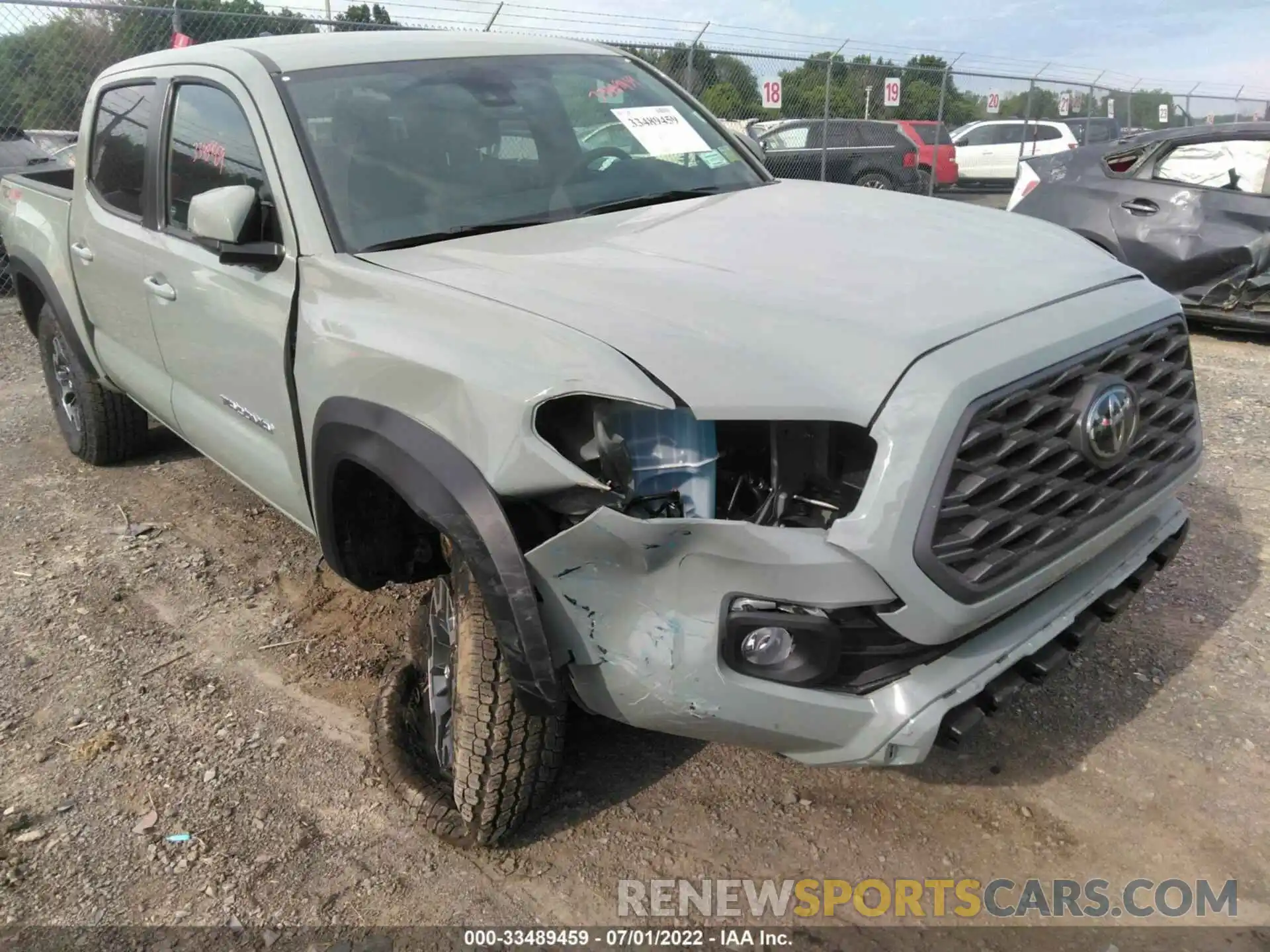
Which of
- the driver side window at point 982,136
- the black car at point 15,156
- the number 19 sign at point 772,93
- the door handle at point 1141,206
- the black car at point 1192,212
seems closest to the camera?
the black car at point 1192,212

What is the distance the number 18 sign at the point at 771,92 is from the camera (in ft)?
43.3

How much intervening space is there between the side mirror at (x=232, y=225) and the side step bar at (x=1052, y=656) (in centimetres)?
208

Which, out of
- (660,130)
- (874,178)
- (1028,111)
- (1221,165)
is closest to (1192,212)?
(1221,165)

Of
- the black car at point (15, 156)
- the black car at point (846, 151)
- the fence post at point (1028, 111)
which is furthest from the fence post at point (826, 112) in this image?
the black car at point (15, 156)

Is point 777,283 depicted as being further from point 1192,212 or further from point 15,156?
point 15,156

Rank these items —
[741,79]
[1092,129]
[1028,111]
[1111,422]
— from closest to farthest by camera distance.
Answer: [1111,422] → [741,79] → [1028,111] → [1092,129]

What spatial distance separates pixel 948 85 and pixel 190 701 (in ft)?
54.4

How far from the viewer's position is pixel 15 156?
9.15 metres

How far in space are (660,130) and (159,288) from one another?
1.82m

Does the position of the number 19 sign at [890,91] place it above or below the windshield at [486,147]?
above

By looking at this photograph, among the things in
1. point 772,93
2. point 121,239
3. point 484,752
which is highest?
point 772,93

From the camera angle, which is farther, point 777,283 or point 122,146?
point 122,146

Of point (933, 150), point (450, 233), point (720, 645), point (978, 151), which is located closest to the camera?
point (720, 645)

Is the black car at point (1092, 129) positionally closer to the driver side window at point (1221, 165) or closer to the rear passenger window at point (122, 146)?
the driver side window at point (1221, 165)
